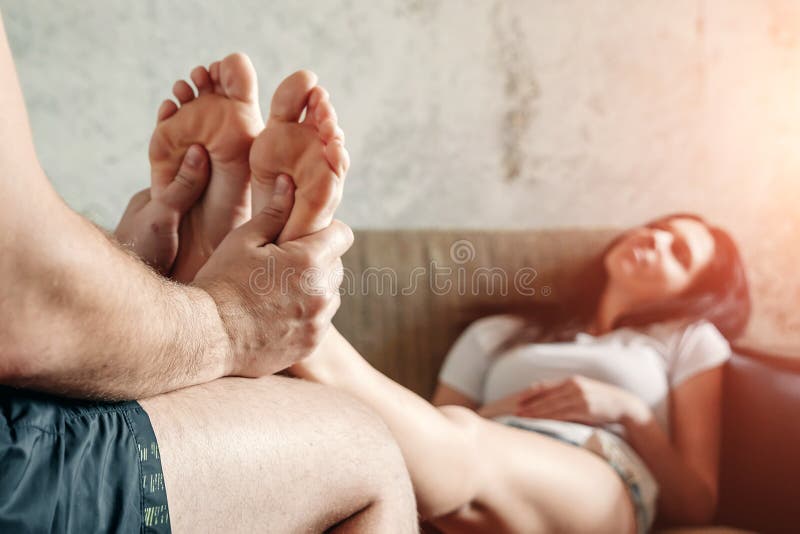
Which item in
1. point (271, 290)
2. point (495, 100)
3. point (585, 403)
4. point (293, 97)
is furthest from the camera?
point (495, 100)

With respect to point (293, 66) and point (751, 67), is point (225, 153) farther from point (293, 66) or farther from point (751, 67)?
point (751, 67)

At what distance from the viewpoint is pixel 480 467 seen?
3.16 feet

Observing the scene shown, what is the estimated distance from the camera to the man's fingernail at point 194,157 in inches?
37.8

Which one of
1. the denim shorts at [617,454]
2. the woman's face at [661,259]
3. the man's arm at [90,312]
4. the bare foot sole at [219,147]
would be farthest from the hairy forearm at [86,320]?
the woman's face at [661,259]

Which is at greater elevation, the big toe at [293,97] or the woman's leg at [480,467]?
the big toe at [293,97]

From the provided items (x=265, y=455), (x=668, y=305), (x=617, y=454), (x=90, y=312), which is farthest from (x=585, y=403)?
(x=90, y=312)

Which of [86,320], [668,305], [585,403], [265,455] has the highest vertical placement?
[86,320]

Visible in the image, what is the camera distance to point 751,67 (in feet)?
6.81

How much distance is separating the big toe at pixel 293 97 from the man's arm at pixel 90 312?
246 millimetres

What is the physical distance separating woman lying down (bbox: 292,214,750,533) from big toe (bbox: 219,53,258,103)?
33 centimetres

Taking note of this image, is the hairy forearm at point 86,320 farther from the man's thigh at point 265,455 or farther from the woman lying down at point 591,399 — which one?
the woman lying down at point 591,399

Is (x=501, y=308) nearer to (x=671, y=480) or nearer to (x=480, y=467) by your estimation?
(x=671, y=480)

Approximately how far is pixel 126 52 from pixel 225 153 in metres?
0.83

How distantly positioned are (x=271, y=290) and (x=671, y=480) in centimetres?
86
